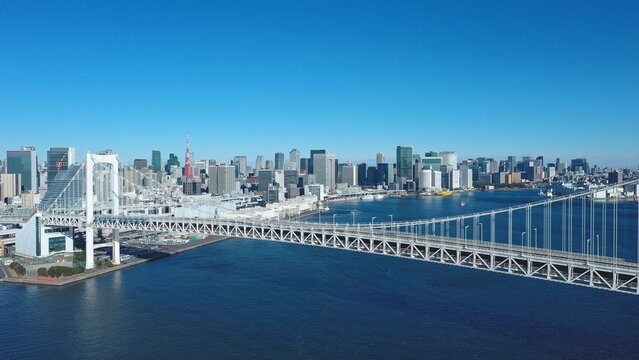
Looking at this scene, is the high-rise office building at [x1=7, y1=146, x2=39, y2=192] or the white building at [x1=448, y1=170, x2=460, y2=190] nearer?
the high-rise office building at [x1=7, y1=146, x2=39, y2=192]

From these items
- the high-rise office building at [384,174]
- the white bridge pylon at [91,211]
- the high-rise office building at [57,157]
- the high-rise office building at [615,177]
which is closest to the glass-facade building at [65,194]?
the white bridge pylon at [91,211]

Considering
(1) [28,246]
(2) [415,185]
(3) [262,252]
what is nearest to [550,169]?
(2) [415,185]

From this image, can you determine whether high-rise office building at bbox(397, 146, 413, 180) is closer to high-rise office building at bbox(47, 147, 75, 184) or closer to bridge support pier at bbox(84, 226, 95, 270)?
high-rise office building at bbox(47, 147, 75, 184)

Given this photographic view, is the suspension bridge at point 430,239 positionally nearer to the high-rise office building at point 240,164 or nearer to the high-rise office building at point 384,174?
the high-rise office building at point 384,174

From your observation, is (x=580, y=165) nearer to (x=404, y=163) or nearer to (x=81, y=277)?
(x=404, y=163)

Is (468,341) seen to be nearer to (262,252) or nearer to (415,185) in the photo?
(262,252)

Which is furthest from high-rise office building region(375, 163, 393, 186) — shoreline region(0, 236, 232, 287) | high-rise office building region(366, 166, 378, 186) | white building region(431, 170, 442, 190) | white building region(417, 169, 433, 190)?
shoreline region(0, 236, 232, 287)
